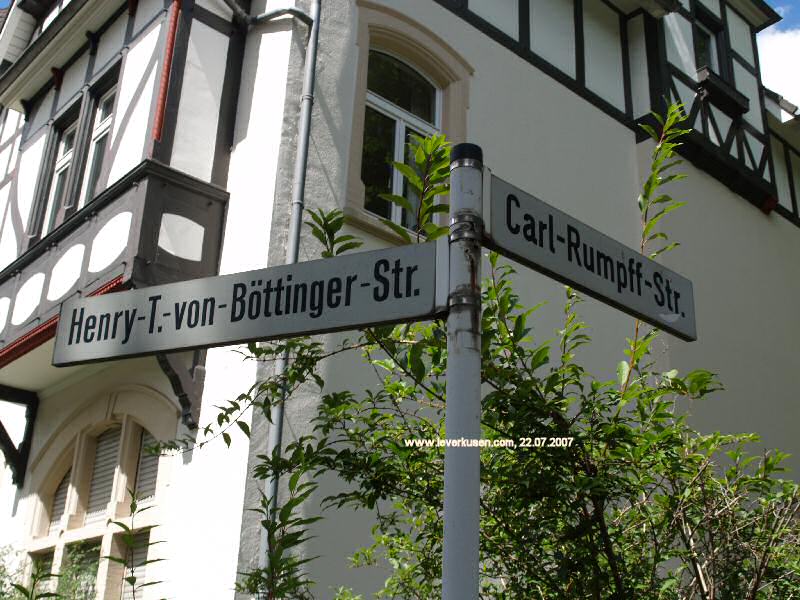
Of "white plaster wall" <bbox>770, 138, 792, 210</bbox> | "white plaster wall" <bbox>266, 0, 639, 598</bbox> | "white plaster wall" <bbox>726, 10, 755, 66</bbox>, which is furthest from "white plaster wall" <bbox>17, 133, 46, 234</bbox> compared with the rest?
"white plaster wall" <bbox>770, 138, 792, 210</bbox>

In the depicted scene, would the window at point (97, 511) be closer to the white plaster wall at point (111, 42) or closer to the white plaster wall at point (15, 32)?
the white plaster wall at point (111, 42)

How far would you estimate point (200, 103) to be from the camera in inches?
296

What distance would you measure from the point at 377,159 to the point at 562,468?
17.8 feet

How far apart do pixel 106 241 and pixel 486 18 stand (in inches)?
188

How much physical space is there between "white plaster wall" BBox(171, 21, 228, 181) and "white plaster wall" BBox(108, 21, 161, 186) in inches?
11.3

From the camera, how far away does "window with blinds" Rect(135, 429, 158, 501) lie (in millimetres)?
7656

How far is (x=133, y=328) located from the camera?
289 cm

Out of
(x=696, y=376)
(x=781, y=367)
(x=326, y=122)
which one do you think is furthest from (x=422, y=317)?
(x=781, y=367)

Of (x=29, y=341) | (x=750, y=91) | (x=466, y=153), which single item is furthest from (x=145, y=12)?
(x=750, y=91)

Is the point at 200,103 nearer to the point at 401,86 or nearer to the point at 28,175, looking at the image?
the point at 401,86

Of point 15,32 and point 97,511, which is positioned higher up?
point 15,32

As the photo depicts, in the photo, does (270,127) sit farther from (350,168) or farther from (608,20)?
(608,20)

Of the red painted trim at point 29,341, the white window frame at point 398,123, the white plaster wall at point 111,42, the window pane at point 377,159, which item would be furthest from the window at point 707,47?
the red painted trim at point 29,341

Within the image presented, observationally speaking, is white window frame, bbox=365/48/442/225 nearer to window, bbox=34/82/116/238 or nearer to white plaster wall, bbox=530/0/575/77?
white plaster wall, bbox=530/0/575/77
